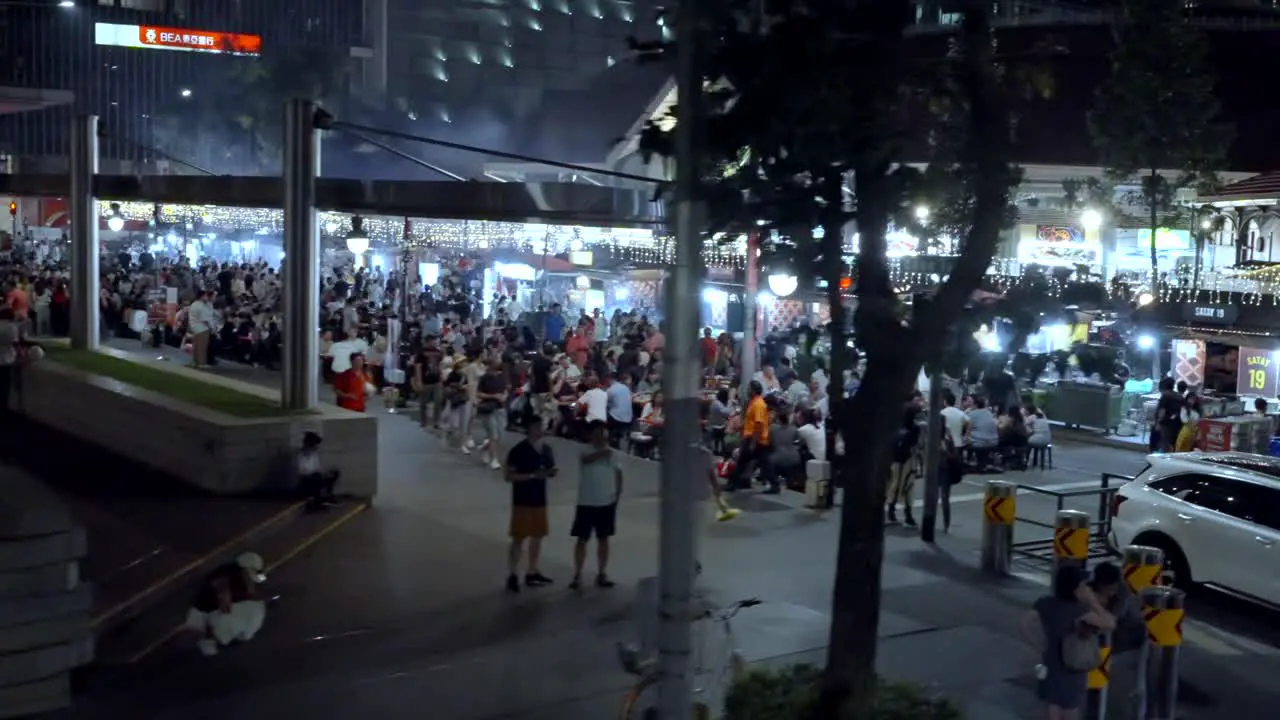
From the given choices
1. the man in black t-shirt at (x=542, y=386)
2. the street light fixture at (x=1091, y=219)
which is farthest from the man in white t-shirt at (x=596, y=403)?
the street light fixture at (x=1091, y=219)

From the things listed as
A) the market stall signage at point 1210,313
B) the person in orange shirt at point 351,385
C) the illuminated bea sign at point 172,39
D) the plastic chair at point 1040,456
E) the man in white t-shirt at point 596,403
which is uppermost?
the illuminated bea sign at point 172,39

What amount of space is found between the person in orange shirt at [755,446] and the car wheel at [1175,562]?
4.82 m

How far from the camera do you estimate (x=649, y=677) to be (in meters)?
7.16

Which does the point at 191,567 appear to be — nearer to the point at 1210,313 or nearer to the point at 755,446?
the point at 755,446

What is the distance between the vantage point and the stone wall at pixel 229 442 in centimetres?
1355

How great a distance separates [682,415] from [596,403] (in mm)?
11662

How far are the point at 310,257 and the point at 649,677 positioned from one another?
858 centimetres

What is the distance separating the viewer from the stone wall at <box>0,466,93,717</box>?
26.3ft

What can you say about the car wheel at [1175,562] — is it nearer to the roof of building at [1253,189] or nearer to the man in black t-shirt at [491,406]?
the man in black t-shirt at [491,406]

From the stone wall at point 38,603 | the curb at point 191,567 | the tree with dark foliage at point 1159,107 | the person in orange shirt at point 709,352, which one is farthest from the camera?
the tree with dark foliage at point 1159,107

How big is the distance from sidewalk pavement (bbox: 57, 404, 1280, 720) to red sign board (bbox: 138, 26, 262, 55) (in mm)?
58111

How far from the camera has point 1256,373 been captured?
82.0ft

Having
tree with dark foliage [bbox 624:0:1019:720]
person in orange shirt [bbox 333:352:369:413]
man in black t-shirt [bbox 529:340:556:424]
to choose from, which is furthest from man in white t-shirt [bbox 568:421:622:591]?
man in black t-shirt [bbox 529:340:556:424]

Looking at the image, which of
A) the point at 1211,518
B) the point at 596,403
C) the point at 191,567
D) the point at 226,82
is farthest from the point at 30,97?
the point at 226,82
